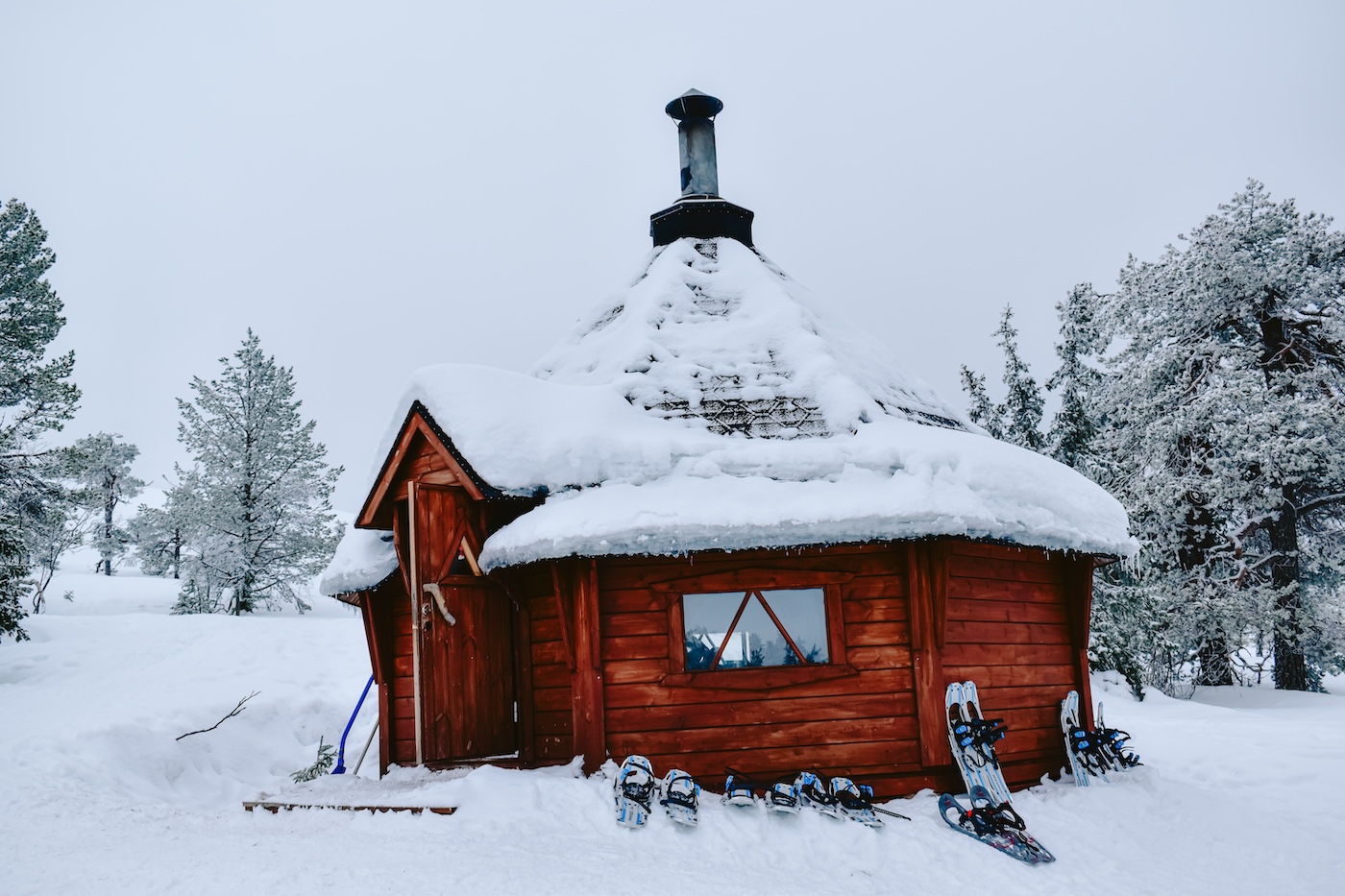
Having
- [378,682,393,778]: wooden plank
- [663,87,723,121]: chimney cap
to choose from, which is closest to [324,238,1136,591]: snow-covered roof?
[378,682,393,778]: wooden plank

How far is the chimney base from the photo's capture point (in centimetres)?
1198

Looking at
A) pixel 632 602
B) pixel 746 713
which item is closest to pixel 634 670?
pixel 632 602

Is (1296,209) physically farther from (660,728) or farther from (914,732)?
(660,728)

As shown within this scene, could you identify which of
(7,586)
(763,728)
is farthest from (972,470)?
(7,586)

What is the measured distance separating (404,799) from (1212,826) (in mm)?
6750

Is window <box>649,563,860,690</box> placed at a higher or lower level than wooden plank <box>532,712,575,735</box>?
higher

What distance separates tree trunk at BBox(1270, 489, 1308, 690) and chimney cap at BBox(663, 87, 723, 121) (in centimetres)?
1338

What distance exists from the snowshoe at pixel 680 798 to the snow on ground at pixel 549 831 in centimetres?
10

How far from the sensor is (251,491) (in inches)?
963

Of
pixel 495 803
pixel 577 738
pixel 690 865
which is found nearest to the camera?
pixel 690 865

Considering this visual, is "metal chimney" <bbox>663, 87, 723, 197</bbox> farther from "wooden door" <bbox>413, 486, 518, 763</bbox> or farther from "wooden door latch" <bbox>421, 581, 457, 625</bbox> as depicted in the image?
"wooden door latch" <bbox>421, 581, 457, 625</bbox>

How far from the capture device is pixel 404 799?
669cm

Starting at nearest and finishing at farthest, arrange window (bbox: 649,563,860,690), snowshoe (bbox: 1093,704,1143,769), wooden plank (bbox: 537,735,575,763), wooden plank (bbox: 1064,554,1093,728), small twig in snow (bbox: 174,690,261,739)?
window (bbox: 649,563,860,690) → wooden plank (bbox: 537,735,575,763) → snowshoe (bbox: 1093,704,1143,769) → wooden plank (bbox: 1064,554,1093,728) → small twig in snow (bbox: 174,690,261,739)

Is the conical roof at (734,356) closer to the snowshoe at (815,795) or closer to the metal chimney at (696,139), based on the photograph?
the metal chimney at (696,139)
